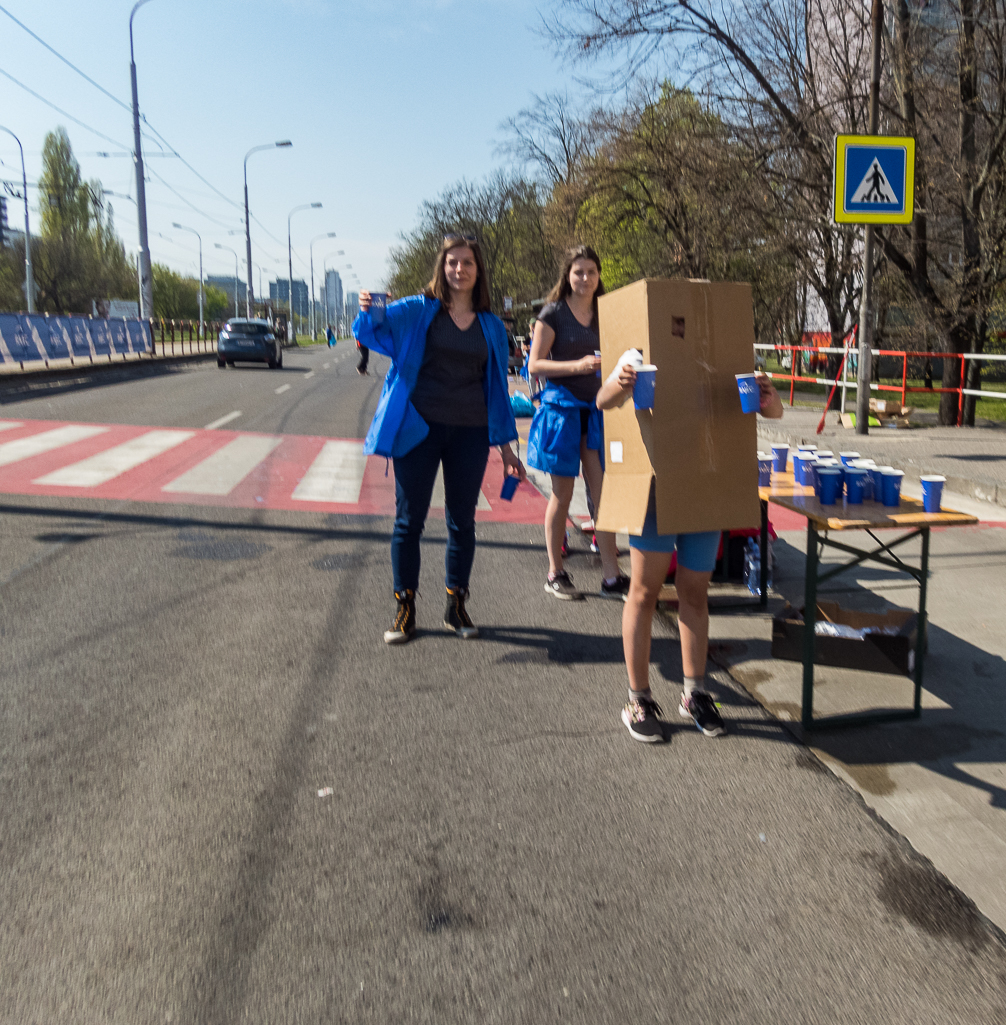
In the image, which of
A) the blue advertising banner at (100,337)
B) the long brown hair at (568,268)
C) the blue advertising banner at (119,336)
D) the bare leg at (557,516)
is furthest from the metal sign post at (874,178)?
the blue advertising banner at (119,336)

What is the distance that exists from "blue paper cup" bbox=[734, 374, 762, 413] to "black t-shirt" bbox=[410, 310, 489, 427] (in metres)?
1.67

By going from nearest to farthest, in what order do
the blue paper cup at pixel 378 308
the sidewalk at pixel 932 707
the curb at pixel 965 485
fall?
the sidewalk at pixel 932 707
the blue paper cup at pixel 378 308
the curb at pixel 965 485

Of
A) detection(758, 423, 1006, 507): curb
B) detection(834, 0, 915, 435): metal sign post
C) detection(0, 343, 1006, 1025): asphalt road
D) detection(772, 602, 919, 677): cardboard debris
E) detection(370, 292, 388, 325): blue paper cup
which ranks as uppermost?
detection(834, 0, 915, 435): metal sign post

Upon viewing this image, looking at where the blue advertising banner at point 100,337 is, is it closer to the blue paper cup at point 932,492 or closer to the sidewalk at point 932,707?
the sidewalk at point 932,707

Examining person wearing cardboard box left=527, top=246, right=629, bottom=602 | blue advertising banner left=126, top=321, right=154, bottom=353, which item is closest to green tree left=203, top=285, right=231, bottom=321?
blue advertising banner left=126, top=321, right=154, bottom=353

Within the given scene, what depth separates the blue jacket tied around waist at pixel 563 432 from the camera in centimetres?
545

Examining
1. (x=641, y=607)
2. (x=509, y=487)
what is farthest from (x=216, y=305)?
(x=641, y=607)

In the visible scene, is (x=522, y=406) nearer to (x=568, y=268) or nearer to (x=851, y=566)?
(x=568, y=268)

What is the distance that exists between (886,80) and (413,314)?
14762mm

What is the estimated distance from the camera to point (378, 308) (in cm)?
439

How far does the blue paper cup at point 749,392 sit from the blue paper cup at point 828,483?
0.74 m

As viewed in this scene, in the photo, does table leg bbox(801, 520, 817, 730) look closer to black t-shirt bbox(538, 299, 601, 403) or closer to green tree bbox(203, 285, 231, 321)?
black t-shirt bbox(538, 299, 601, 403)

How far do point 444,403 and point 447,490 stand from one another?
0.50m

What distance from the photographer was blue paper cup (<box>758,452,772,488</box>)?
4.50 m
